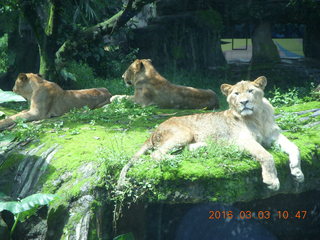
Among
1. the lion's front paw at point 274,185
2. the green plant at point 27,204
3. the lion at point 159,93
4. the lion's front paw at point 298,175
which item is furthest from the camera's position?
the lion at point 159,93

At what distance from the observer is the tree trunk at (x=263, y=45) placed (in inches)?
698

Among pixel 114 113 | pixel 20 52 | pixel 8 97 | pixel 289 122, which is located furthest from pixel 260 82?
pixel 20 52

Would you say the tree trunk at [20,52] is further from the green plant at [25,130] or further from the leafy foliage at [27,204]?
the leafy foliage at [27,204]

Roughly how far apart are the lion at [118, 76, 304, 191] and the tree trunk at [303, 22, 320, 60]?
12410 millimetres

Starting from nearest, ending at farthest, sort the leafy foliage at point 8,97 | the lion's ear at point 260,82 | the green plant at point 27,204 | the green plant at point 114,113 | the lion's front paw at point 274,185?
the green plant at point 27,204 < the lion's front paw at point 274,185 < the lion's ear at point 260,82 < the leafy foliage at point 8,97 < the green plant at point 114,113

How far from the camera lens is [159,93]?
33.9 ft

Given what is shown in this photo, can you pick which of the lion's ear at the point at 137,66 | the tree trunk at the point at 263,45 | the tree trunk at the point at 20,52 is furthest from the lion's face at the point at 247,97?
the tree trunk at the point at 263,45

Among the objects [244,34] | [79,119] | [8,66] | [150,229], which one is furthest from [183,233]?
[244,34]

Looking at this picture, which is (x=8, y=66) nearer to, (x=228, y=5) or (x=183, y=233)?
(x=228, y=5)

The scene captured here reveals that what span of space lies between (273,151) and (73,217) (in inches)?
103

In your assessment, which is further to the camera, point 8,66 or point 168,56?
point 168,56

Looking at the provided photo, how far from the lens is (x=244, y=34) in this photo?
1855cm

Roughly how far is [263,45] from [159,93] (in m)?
8.56
